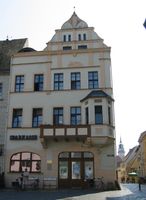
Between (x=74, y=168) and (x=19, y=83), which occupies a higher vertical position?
(x=19, y=83)

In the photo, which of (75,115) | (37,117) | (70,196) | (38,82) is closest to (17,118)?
(37,117)

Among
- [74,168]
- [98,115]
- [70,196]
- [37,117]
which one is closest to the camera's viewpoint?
[70,196]

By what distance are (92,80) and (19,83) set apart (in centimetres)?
690

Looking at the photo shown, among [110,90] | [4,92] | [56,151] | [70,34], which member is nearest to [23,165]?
[56,151]

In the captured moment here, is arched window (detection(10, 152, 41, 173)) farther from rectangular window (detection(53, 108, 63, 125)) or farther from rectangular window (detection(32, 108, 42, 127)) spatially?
rectangular window (detection(53, 108, 63, 125))

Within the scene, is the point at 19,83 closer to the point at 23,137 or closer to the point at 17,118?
the point at 17,118

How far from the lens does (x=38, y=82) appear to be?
93.8 feet

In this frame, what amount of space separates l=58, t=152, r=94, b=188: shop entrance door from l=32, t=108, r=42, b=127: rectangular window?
351cm

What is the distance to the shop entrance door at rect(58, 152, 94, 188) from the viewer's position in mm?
25000

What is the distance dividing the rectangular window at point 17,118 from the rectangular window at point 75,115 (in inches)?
186

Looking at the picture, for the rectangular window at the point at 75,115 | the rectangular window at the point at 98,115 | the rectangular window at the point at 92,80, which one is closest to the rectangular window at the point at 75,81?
the rectangular window at the point at 92,80

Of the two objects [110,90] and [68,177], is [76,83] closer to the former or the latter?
[110,90]

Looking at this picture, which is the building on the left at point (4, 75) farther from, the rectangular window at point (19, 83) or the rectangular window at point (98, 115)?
the rectangular window at point (98, 115)

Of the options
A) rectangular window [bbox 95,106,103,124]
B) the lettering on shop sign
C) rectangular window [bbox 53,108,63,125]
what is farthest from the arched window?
rectangular window [bbox 95,106,103,124]
